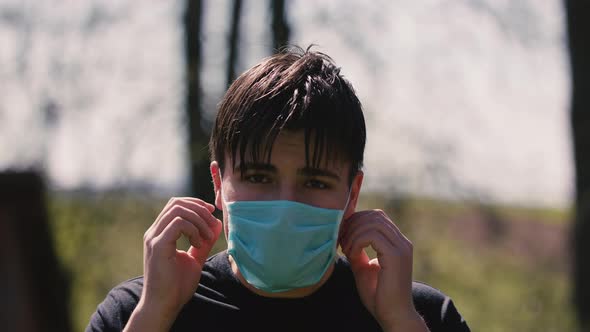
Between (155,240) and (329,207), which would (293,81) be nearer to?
(329,207)

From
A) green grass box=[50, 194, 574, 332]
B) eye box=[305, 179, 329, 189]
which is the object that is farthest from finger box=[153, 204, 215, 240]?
green grass box=[50, 194, 574, 332]

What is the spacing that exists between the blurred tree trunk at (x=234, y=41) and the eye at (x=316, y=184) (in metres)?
4.85

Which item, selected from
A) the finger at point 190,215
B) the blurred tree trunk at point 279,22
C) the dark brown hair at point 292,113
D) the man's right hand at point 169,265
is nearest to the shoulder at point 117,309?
the man's right hand at point 169,265

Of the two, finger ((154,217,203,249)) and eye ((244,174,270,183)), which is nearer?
finger ((154,217,203,249))

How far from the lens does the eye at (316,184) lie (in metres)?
2.48

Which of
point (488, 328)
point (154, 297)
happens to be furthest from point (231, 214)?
point (488, 328)

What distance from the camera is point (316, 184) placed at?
2.50 metres

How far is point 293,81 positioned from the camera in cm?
262

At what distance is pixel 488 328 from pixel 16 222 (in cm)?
657

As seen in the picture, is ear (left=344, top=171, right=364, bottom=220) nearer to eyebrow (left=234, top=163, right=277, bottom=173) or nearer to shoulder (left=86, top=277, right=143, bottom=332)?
eyebrow (left=234, top=163, right=277, bottom=173)

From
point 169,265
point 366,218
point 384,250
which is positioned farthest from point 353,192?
point 169,265

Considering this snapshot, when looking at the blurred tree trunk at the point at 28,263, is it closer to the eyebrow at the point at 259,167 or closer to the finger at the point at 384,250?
the eyebrow at the point at 259,167

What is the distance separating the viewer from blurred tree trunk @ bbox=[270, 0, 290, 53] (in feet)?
22.8

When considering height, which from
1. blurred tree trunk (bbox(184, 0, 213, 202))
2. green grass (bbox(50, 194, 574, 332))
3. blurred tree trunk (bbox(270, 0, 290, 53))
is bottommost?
green grass (bbox(50, 194, 574, 332))
